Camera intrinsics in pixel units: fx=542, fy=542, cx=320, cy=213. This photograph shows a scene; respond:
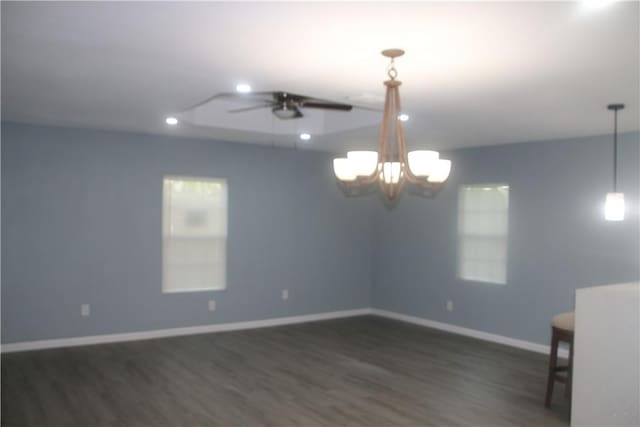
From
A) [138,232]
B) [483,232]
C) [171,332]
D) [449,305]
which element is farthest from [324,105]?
[449,305]

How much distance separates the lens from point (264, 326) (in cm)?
706

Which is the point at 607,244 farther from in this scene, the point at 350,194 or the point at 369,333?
the point at 350,194

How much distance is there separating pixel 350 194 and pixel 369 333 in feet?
6.97

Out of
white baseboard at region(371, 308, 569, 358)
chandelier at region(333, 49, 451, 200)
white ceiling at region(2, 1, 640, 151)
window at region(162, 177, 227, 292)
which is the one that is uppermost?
white ceiling at region(2, 1, 640, 151)

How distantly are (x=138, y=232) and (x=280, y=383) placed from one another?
2.63m

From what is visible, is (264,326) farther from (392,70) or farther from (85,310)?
(392,70)

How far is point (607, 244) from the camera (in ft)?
18.0

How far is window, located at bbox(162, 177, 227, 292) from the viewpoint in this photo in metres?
6.50

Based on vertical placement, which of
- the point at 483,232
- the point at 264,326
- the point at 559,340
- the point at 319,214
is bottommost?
the point at 264,326

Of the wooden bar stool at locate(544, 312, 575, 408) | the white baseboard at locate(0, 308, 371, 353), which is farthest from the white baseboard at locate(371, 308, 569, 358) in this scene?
the wooden bar stool at locate(544, 312, 575, 408)

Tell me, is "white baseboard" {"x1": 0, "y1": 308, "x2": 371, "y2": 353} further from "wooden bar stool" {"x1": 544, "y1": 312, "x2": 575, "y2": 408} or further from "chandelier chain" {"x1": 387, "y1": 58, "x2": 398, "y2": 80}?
"chandelier chain" {"x1": 387, "y1": 58, "x2": 398, "y2": 80}

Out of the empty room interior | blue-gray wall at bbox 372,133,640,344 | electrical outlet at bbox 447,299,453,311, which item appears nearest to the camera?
the empty room interior

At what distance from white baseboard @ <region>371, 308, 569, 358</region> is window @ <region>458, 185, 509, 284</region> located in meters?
0.65

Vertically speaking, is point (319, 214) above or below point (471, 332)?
above
